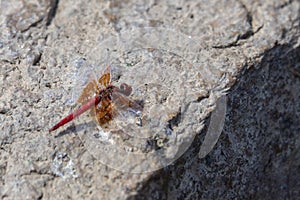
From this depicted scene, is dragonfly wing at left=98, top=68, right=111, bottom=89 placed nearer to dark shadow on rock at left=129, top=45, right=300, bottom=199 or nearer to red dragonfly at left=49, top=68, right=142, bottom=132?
red dragonfly at left=49, top=68, right=142, bottom=132

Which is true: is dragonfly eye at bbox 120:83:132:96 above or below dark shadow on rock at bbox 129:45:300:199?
above

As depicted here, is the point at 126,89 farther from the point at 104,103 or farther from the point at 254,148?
the point at 254,148

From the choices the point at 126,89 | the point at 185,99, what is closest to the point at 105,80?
the point at 126,89

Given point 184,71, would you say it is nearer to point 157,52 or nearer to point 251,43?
point 157,52

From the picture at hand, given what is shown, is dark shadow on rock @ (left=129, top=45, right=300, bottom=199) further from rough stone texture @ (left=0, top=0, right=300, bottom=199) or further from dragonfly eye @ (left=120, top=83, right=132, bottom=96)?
dragonfly eye @ (left=120, top=83, right=132, bottom=96)

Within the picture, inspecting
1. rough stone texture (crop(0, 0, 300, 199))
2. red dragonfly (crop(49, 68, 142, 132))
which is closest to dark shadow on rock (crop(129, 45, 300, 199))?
rough stone texture (crop(0, 0, 300, 199))

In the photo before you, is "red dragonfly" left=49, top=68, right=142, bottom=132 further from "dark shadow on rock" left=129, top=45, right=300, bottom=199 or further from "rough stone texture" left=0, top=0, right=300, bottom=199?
"dark shadow on rock" left=129, top=45, right=300, bottom=199

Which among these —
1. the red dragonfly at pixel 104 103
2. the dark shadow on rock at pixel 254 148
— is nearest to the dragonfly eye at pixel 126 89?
the red dragonfly at pixel 104 103

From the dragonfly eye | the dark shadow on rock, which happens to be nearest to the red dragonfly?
the dragonfly eye
